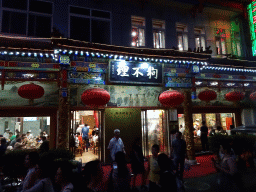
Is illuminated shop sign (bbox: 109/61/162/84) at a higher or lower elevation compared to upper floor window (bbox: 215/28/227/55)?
lower

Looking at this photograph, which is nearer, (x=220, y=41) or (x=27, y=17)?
(x=27, y=17)

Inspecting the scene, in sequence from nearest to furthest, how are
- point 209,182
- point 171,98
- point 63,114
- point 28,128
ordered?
1. point 209,182
2. point 63,114
3. point 171,98
4. point 28,128

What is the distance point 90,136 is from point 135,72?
7195 mm

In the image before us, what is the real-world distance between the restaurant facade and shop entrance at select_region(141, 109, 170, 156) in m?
0.06

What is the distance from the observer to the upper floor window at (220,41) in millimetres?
13641

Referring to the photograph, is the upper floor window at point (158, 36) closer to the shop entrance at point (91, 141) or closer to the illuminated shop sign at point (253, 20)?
the shop entrance at point (91, 141)

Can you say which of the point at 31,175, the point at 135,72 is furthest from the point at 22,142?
the point at 135,72

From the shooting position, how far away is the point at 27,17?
9609mm

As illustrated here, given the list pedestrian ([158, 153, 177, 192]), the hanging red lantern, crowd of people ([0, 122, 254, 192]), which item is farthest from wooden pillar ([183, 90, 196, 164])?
the hanging red lantern

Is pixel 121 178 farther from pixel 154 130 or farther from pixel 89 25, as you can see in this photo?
pixel 89 25

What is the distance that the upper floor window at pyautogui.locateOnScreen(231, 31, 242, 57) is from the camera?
1399cm

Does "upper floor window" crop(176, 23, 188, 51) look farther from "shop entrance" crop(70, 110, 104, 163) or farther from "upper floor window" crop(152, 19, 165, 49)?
"shop entrance" crop(70, 110, 104, 163)

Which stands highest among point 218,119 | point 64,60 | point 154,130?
point 64,60

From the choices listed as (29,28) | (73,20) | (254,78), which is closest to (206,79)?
(254,78)
